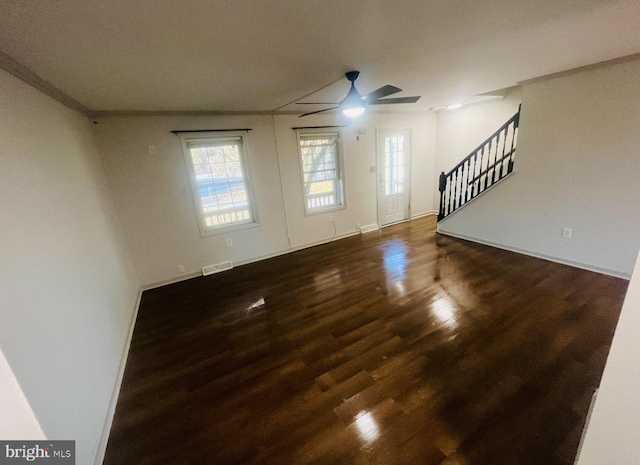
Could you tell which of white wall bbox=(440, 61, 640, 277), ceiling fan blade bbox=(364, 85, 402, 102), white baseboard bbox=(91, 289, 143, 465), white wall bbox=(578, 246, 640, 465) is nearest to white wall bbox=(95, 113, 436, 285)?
white baseboard bbox=(91, 289, 143, 465)

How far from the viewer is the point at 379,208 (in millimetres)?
5621

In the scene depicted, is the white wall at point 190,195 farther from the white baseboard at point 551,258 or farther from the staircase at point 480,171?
the white baseboard at point 551,258

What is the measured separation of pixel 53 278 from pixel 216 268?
2.64 meters

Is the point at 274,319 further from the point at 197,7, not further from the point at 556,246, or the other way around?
the point at 556,246

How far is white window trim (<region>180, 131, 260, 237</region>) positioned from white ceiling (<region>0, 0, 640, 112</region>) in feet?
2.81

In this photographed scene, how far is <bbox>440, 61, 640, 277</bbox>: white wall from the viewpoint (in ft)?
9.03

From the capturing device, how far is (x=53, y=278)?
4.98ft

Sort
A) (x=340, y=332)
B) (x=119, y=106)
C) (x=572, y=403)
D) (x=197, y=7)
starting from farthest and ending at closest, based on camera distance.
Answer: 1. (x=119, y=106)
2. (x=340, y=332)
3. (x=572, y=403)
4. (x=197, y=7)

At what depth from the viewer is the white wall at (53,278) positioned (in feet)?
3.86

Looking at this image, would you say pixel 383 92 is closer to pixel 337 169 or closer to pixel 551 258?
pixel 337 169

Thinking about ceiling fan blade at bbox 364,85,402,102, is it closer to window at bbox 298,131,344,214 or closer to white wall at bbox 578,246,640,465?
window at bbox 298,131,344,214

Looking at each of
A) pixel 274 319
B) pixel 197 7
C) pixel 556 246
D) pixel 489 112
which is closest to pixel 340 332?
pixel 274 319

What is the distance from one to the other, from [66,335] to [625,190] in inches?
208

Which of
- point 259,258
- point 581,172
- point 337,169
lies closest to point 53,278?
point 259,258
